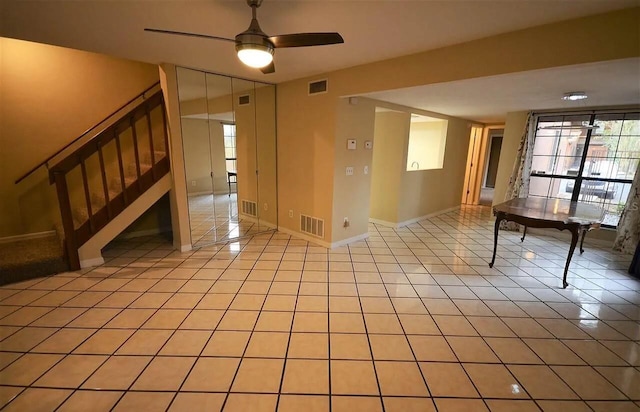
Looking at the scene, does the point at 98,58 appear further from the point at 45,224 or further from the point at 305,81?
the point at 305,81

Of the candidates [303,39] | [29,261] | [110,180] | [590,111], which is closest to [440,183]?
[590,111]

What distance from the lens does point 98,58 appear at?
3.90 m

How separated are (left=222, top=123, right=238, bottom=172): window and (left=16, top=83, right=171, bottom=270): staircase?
2.72ft

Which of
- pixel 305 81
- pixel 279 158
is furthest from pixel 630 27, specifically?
pixel 279 158

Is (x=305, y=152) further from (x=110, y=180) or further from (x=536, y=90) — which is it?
(x=536, y=90)

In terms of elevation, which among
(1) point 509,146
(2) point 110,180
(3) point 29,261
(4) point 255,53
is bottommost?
(3) point 29,261

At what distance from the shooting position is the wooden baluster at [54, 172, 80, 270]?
2.95 m

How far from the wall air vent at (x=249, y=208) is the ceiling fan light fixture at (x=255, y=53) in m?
3.30

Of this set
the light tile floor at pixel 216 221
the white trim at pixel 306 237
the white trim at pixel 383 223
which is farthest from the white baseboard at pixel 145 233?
the white trim at pixel 383 223

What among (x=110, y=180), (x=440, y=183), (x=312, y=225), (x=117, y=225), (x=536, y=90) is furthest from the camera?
(x=440, y=183)

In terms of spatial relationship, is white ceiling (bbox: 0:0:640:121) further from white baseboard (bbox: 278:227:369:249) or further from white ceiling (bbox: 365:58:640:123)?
white baseboard (bbox: 278:227:369:249)

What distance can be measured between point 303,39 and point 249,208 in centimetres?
362

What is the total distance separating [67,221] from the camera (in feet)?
10.1

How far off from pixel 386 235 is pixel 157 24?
13.5ft
